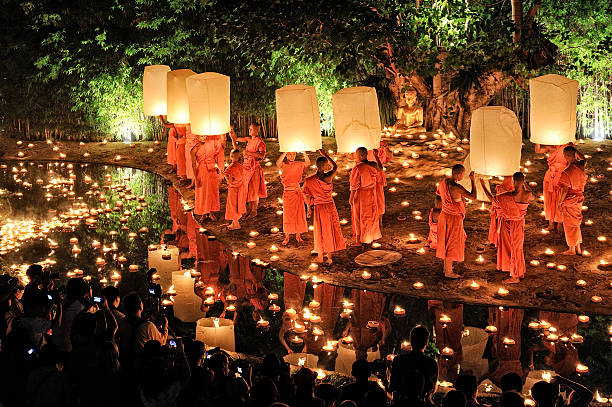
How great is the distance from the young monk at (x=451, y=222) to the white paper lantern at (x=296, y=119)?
221 cm

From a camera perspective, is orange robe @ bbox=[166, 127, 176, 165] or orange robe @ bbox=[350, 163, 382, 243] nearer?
orange robe @ bbox=[350, 163, 382, 243]

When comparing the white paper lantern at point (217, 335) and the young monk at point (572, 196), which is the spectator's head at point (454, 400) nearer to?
the white paper lantern at point (217, 335)

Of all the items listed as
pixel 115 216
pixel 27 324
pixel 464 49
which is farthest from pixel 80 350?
pixel 464 49

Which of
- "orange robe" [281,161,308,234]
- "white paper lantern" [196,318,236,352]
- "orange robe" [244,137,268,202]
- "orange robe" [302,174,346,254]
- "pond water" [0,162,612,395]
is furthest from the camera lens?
"orange robe" [244,137,268,202]

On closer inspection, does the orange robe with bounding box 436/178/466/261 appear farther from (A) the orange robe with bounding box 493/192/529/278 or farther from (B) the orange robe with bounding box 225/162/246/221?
(B) the orange robe with bounding box 225/162/246/221

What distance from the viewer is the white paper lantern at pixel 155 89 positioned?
16.0 meters

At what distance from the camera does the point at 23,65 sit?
21312 millimetres

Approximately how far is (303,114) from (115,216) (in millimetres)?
4973

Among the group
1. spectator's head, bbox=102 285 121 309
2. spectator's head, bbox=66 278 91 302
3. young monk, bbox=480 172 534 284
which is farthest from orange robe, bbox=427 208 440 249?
spectator's head, bbox=66 278 91 302

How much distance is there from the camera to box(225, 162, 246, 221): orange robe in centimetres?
1229

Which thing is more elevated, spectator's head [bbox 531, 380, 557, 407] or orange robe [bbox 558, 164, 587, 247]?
orange robe [bbox 558, 164, 587, 247]

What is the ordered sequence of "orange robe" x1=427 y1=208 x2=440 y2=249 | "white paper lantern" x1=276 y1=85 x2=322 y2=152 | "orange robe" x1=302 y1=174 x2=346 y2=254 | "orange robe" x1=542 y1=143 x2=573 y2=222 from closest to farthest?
"orange robe" x1=302 y1=174 x2=346 y2=254 < "orange robe" x1=427 y1=208 x2=440 y2=249 < "white paper lantern" x1=276 y1=85 x2=322 y2=152 < "orange robe" x1=542 y1=143 x2=573 y2=222

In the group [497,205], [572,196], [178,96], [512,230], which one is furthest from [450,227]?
[178,96]

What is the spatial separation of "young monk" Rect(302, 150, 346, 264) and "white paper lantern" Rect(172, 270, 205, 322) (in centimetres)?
195
